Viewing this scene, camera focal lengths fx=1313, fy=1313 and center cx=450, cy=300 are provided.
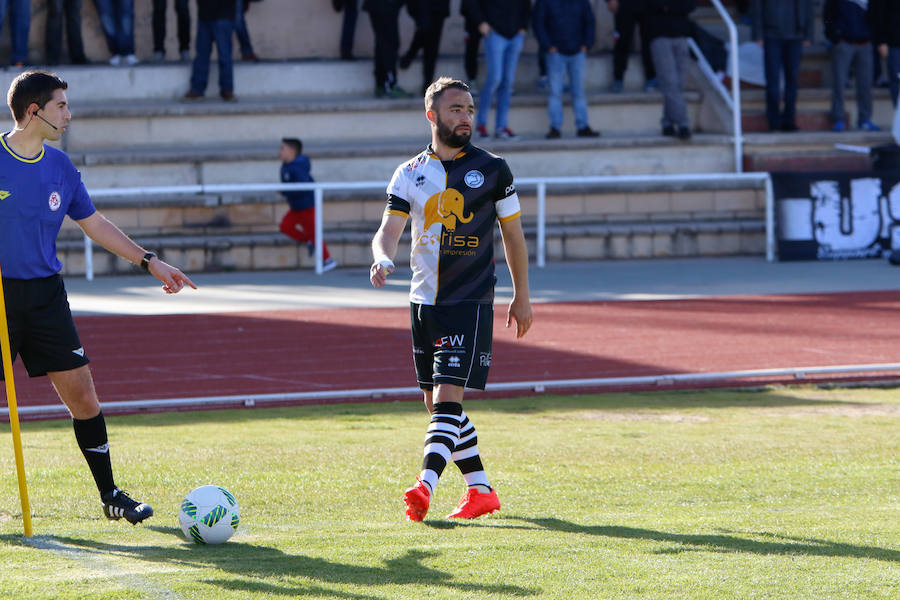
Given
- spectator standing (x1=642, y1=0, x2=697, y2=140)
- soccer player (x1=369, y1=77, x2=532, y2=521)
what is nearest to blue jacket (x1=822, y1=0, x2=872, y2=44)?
spectator standing (x1=642, y1=0, x2=697, y2=140)

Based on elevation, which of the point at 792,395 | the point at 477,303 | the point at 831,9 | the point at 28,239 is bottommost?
the point at 792,395

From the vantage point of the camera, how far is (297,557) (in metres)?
4.84

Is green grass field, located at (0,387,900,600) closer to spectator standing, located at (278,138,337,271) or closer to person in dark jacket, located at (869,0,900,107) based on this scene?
spectator standing, located at (278,138,337,271)

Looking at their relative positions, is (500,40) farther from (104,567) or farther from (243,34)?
(104,567)

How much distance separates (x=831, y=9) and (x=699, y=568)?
16.6 meters

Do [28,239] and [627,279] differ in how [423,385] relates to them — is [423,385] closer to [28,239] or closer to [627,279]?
[28,239]

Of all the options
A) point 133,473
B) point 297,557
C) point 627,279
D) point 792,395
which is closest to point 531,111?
point 627,279

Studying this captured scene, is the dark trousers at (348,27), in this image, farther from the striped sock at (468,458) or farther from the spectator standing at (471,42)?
the striped sock at (468,458)

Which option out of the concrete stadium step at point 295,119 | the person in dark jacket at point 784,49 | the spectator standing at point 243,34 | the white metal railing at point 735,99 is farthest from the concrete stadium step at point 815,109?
the spectator standing at point 243,34

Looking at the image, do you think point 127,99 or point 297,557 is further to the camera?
point 127,99

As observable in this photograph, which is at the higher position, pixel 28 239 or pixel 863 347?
pixel 28 239

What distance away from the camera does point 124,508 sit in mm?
5520

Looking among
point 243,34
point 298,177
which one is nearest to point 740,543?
point 298,177

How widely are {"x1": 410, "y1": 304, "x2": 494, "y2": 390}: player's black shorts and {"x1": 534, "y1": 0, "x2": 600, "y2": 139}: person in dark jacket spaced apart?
13498mm
